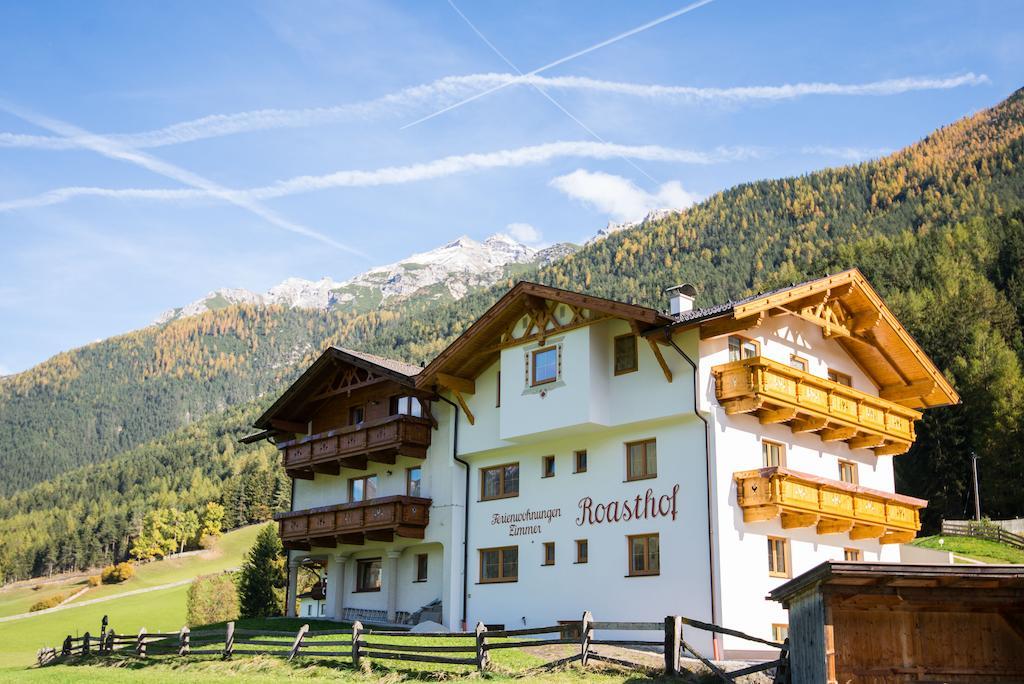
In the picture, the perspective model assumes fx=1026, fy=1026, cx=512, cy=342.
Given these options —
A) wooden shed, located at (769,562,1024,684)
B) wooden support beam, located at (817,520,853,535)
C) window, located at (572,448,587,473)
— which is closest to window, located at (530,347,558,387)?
window, located at (572,448,587,473)

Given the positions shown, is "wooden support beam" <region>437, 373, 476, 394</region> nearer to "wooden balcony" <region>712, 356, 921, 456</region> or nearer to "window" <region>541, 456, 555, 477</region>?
"window" <region>541, 456, 555, 477</region>

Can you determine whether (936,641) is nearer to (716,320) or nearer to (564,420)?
(716,320)

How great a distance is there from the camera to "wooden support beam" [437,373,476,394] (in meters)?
36.8

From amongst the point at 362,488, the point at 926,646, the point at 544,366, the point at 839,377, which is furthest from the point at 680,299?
the point at 926,646

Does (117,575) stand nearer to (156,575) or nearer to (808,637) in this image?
(156,575)

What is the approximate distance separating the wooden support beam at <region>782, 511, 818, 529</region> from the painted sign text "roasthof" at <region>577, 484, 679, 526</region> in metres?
3.40

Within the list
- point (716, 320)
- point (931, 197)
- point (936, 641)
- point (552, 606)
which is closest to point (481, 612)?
point (552, 606)

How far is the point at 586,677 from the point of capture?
23.1m

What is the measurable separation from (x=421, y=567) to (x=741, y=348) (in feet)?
50.7

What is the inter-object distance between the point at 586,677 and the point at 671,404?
989 centimetres

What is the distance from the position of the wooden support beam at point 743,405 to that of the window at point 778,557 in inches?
157

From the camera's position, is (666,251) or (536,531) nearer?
(536,531)

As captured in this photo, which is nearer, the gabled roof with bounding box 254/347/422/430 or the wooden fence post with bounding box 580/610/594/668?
the wooden fence post with bounding box 580/610/594/668

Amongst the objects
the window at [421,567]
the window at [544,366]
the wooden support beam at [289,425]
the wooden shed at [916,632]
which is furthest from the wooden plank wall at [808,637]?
the wooden support beam at [289,425]
